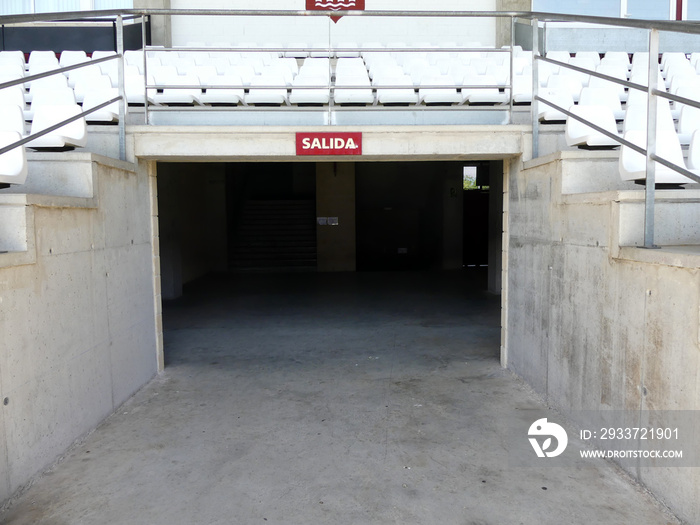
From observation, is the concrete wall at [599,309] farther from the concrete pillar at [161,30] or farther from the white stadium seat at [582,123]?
the concrete pillar at [161,30]

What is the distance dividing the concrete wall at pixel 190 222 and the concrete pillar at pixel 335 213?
2.38 m

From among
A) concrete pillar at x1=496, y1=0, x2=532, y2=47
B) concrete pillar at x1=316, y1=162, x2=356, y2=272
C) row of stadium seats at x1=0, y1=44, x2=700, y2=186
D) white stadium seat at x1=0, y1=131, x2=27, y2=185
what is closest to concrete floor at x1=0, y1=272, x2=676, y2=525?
white stadium seat at x1=0, y1=131, x2=27, y2=185

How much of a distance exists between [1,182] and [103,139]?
1.64 metres

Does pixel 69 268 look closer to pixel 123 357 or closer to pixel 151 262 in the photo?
pixel 123 357

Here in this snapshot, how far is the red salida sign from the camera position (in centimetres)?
451

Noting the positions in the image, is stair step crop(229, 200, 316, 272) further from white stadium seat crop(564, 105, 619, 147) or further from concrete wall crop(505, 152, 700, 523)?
white stadium seat crop(564, 105, 619, 147)

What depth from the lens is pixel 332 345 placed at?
6023 millimetres

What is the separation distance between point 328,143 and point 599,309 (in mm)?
2429

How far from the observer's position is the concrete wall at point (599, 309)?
8.10 ft

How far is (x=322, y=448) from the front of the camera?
3377mm

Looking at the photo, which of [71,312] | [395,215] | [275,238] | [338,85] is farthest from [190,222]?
[71,312]

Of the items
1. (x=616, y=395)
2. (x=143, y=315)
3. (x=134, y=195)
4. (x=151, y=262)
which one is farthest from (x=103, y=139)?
(x=616, y=395)

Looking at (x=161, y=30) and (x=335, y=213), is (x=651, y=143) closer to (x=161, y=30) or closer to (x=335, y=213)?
(x=161, y=30)

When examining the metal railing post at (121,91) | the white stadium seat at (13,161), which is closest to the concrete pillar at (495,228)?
the metal railing post at (121,91)
